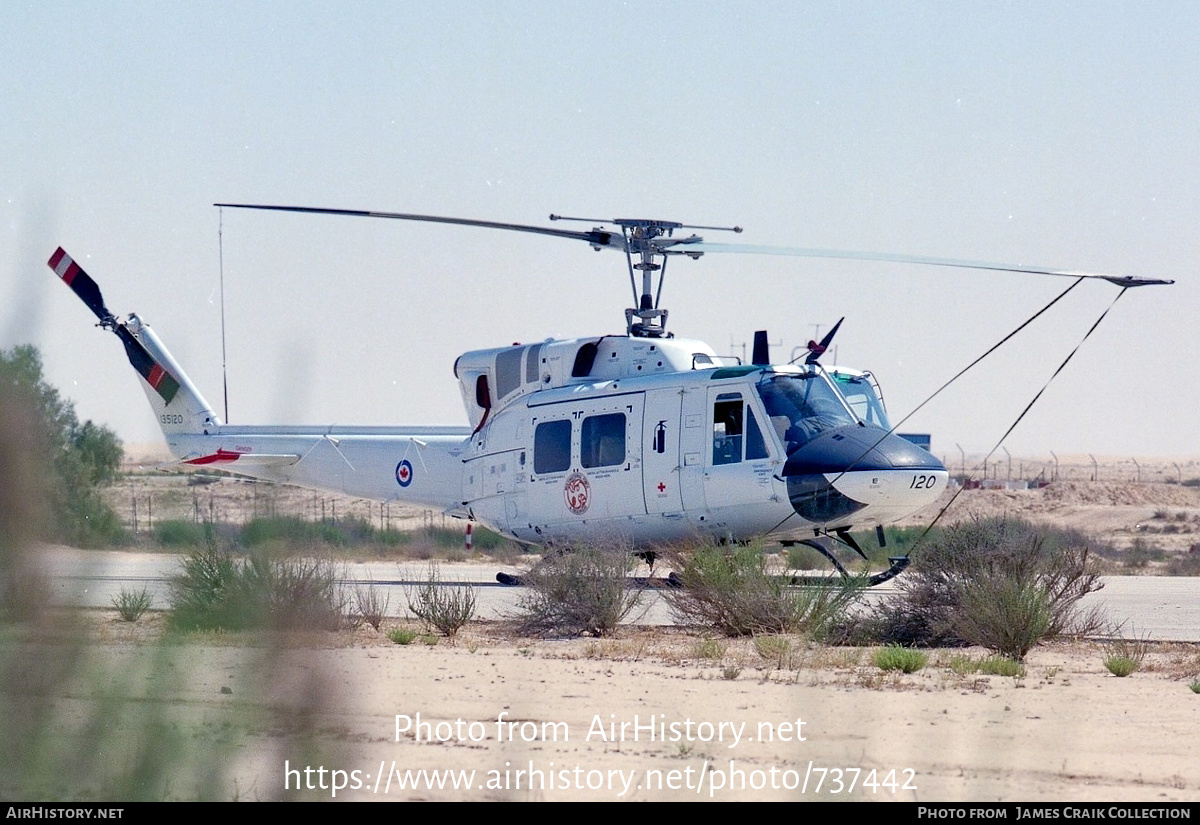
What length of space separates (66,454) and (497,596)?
1338 centimetres

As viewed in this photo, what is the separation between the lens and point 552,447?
19047 mm

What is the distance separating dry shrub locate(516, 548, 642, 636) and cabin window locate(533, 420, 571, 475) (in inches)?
158

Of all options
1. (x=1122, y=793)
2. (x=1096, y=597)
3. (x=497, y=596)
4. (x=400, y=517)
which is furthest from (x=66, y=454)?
(x=400, y=517)

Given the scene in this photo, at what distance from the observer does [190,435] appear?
2291 centimetres

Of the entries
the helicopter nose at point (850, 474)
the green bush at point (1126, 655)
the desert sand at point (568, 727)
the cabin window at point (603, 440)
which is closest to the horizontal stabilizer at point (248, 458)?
the cabin window at point (603, 440)

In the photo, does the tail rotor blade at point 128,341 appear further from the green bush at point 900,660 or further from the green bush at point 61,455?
the green bush at point 61,455

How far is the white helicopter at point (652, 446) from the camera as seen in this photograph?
16.9m

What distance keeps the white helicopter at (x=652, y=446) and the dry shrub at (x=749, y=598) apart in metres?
1.88

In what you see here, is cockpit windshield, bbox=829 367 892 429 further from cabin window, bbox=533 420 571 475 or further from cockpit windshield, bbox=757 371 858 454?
cabin window, bbox=533 420 571 475

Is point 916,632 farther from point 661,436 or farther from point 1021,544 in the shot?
point 661,436

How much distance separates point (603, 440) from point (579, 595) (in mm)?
4509

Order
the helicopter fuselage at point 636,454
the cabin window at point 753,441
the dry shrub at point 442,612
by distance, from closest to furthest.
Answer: the dry shrub at point 442,612
the helicopter fuselage at point 636,454
the cabin window at point 753,441

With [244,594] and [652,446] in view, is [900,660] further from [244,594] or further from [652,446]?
[652,446]

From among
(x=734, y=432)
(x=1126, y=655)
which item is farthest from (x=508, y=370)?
(x=1126, y=655)
